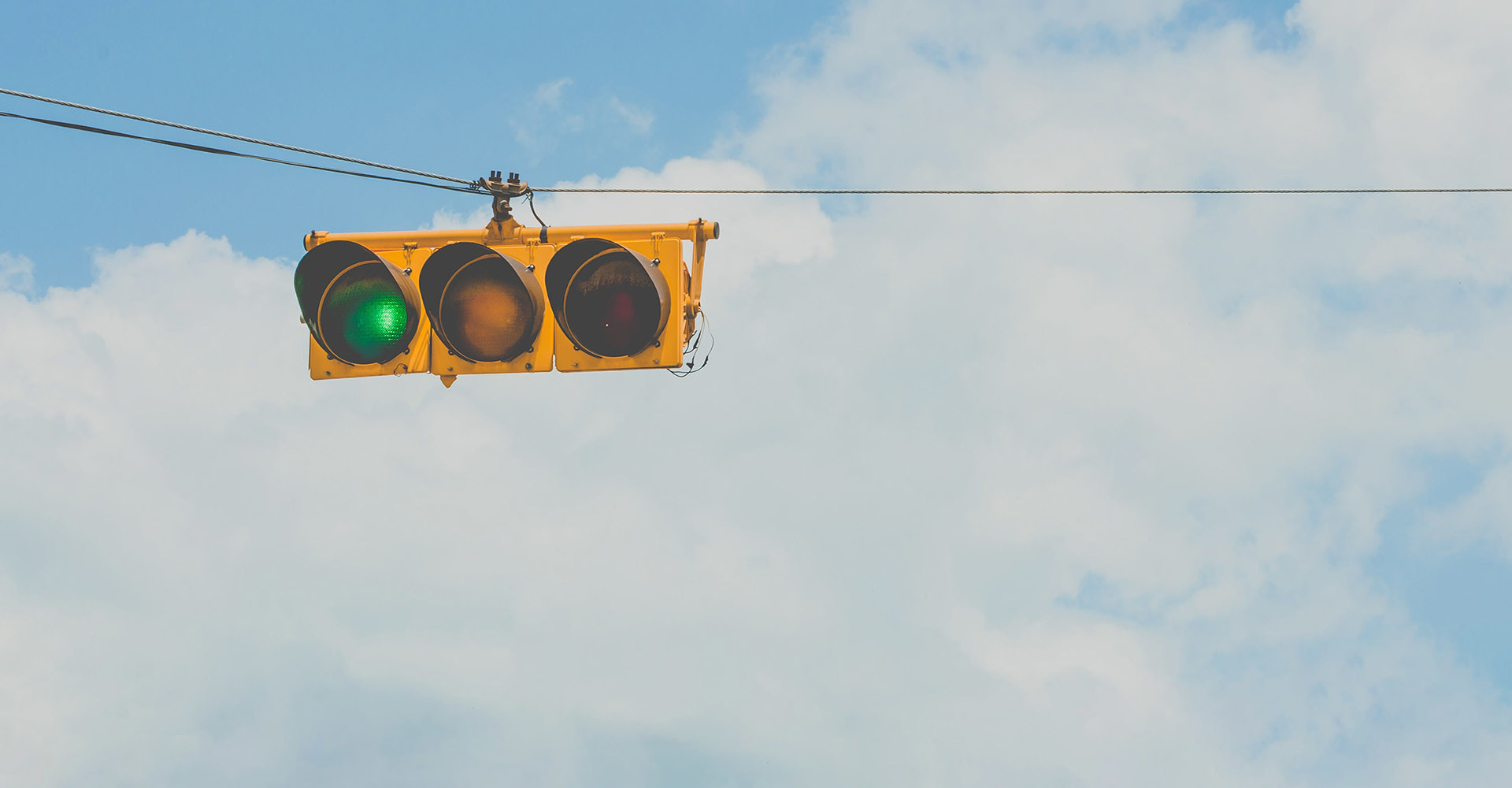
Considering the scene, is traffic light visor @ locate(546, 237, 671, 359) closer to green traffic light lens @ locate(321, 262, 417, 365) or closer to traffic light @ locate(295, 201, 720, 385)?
traffic light @ locate(295, 201, 720, 385)

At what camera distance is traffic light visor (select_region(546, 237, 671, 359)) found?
6152mm

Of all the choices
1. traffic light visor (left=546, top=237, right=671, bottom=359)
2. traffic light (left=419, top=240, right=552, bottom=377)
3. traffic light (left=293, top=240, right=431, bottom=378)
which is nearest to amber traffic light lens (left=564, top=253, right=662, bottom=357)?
traffic light visor (left=546, top=237, right=671, bottom=359)

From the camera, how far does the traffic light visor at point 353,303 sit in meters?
6.29

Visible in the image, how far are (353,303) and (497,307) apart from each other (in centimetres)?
66

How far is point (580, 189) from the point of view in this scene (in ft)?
26.8

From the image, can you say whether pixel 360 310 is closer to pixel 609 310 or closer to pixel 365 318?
pixel 365 318

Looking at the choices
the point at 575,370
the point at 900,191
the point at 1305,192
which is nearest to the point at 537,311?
the point at 575,370

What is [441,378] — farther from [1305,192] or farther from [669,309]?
[1305,192]

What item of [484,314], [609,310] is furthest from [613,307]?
[484,314]

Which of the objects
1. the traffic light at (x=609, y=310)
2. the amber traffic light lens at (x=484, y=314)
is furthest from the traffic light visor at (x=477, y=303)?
the traffic light at (x=609, y=310)

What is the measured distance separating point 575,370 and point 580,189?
2.26 meters

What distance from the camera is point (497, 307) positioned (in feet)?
20.4

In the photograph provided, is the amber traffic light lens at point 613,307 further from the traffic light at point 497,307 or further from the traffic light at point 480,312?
the traffic light at point 480,312

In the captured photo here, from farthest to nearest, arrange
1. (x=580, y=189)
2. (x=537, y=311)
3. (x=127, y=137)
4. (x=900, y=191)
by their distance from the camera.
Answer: (x=900, y=191)
(x=580, y=189)
(x=127, y=137)
(x=537, y=311)
